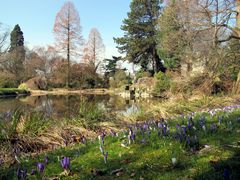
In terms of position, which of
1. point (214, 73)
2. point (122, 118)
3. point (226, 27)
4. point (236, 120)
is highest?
point (226, 27)

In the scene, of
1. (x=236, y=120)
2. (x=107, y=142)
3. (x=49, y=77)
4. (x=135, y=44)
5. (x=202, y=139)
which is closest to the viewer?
(x=202, y=139)

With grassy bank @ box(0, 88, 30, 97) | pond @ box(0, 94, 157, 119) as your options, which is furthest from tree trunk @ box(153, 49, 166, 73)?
grassy bank @ box(0, 88, 30, 97)

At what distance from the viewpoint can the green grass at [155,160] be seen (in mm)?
2297

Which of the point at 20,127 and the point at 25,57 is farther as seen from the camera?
the point at 25,57

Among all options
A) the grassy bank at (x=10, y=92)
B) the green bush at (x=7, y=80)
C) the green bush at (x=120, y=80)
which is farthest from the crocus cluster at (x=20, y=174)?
the green bush at (x=7, y=80)

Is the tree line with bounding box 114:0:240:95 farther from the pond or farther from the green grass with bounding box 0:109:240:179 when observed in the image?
the green grass with bounding box 0:109:240:179

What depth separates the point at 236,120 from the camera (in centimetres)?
421

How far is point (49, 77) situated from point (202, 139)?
40.2 metres

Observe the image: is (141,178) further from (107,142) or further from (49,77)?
(49,77)

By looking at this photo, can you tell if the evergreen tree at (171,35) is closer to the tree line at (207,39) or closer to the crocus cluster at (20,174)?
the tree line at (207,39)

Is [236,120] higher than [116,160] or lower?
higher

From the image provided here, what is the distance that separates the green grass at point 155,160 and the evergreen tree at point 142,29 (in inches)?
1178

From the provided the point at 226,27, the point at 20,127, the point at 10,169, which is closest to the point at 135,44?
the point at 226,27

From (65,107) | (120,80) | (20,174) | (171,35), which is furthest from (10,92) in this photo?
(20,174)
